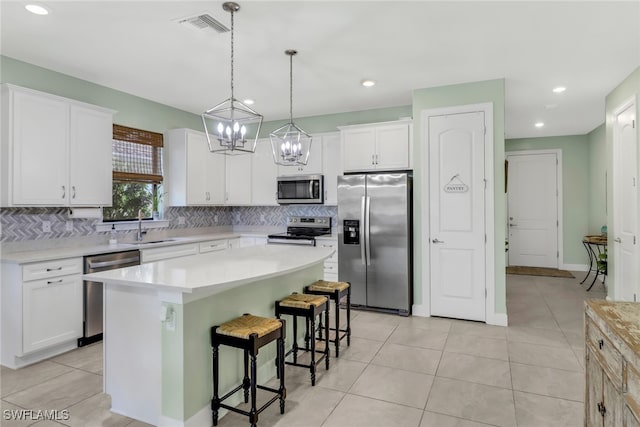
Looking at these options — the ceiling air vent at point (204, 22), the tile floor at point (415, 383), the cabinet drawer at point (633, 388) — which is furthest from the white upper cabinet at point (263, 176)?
the cabinet drawer at point (633, 388)

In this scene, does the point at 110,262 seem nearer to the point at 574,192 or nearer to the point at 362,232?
the point at 362,232

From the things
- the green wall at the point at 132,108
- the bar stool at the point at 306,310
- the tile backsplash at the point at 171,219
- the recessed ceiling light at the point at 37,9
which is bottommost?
the bar stool at the point at 306,310

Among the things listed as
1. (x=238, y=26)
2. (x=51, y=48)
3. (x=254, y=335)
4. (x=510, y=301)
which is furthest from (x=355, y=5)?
(x=510, y=301)

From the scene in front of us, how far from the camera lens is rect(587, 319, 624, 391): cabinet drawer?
Answer: 4.52ft

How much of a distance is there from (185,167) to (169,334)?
11.3 feet

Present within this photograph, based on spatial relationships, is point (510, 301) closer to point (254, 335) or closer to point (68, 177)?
point (254, 335)

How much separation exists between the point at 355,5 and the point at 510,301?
14.6ft

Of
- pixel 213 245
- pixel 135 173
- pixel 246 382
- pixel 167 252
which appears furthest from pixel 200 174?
pixel 246 382

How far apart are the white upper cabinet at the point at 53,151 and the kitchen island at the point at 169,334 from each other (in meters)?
1.77

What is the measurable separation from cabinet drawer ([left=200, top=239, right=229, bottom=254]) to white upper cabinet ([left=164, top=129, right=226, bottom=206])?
0.64 metres

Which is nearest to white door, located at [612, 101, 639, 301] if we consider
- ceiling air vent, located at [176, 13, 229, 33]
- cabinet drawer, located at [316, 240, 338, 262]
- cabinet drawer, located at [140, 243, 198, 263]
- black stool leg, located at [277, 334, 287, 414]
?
cabinet drawer, located at [316, 240, 338, 262]

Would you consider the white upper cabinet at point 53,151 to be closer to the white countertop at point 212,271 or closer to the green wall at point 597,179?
the white countertop at point 212,271

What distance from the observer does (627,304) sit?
68.3 inches

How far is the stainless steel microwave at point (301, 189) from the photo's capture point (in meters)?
5.42
